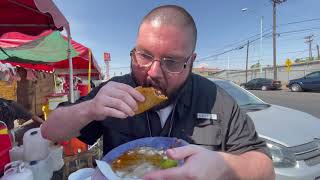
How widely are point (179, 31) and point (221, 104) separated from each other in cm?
48

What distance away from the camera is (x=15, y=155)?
3137 millimetres

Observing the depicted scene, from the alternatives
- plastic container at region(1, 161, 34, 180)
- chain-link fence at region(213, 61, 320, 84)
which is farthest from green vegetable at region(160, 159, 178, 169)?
chain-link fence at region(213, 61, 320, 84)

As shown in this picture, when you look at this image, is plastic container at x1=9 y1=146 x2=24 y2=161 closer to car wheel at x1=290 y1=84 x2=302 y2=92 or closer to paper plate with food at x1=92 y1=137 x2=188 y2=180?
paper plate with food at x1=92 y1=137 x2=188 y2=180

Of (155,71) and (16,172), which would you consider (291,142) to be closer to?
(155,71)

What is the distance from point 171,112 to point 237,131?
14.5 inches

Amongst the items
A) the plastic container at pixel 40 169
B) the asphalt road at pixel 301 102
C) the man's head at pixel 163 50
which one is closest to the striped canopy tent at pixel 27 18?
the plastic container at pixel 40 169

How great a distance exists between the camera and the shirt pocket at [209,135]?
59.6 inches

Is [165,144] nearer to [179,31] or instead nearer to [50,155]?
[179,31]

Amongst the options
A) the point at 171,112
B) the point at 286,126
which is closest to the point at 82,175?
the point at 171,112

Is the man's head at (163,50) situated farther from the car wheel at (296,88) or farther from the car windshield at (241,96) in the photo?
the car wheel at (296,88)

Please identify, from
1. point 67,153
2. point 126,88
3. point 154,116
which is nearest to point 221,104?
point 154,116

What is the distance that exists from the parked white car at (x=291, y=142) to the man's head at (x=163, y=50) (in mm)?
2518

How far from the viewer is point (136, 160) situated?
126 cm

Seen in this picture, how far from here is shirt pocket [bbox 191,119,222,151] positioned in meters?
1.51
